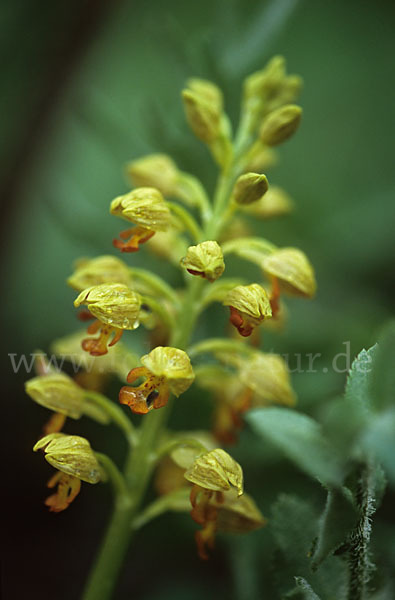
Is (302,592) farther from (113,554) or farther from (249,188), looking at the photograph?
(249,188)

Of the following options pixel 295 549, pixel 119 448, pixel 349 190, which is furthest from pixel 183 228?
pixel 349 190

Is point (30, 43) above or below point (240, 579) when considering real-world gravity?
above

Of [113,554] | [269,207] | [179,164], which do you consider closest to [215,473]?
[113,554]

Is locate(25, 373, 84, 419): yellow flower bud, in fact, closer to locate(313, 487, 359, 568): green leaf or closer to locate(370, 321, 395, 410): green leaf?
locate(313, 487, 359, 568): green leaf

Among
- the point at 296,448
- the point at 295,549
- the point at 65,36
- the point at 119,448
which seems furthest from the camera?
the point at 65,36

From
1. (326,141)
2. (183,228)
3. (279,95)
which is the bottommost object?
(183,228)

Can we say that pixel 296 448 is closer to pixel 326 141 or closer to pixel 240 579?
pixel 240 579

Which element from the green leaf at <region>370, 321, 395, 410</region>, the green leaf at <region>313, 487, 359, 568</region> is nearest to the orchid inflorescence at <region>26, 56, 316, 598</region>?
the green leaf at <region>313, 487, 359, 568</region>
